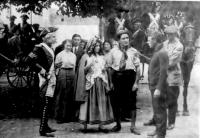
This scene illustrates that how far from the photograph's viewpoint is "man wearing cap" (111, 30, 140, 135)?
6977mm

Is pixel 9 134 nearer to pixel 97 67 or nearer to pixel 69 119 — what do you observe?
pixel 69 119

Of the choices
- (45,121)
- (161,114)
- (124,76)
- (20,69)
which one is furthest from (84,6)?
(161,114)

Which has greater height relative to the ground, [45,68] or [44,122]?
[45,68]

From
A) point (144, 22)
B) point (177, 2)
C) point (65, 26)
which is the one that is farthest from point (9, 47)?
point (177, 2)

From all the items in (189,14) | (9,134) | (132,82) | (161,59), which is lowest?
(9,134)

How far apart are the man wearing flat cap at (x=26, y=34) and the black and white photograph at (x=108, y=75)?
22 mm

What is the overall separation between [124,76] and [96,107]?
2.59ft

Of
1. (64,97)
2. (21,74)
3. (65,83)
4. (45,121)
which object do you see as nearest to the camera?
(45,121)

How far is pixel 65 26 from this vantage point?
29.9 ft

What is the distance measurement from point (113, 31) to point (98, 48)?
332 centimetres

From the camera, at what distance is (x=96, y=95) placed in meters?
6.95

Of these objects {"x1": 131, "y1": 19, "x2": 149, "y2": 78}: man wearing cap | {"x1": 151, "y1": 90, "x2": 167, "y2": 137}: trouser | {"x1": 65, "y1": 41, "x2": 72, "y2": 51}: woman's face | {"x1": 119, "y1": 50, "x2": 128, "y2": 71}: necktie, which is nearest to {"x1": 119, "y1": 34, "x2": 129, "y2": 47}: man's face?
{"x1": 119, "y1": 50, "x2": 128, "y2": 71}: necktie

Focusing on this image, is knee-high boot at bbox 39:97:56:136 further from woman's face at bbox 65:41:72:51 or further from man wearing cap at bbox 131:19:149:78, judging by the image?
man wearing cap at bbox 131:19:149:78

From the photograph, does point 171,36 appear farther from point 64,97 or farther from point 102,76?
point 64,97
